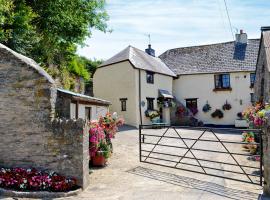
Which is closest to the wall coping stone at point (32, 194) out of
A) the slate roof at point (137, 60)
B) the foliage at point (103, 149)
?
the foliage at point (103, 149)

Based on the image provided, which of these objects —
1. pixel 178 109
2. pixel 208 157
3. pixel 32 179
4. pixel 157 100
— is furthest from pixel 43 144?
pixel 178 109

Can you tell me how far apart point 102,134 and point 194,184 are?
3509 mm

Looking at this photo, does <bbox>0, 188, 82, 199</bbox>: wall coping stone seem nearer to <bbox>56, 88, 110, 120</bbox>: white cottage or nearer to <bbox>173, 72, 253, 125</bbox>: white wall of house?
<bbox>56, 88, 110, 120</bbox>: white cottage

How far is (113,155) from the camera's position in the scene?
498 inches

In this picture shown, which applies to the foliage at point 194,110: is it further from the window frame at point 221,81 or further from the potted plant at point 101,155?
the potted plant at point 101,155

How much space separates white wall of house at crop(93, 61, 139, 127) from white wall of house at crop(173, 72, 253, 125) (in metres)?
7.57

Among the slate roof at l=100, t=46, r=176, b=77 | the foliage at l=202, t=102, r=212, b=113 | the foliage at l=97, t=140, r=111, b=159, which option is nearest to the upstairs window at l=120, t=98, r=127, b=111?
the slate roof at l=100, t=46, r=176, b=77

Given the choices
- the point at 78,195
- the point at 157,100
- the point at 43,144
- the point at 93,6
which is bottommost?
the point at 78,195

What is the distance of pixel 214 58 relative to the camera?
3162cm

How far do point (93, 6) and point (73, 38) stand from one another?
3.39m

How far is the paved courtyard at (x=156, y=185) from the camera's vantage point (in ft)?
23.9

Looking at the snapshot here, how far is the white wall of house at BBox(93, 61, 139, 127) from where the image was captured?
25.4 metres

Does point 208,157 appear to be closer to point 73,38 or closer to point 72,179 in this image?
point 72,179

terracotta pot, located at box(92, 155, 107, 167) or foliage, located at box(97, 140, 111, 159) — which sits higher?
foliage, located at box(97, 140, 111, 159)
